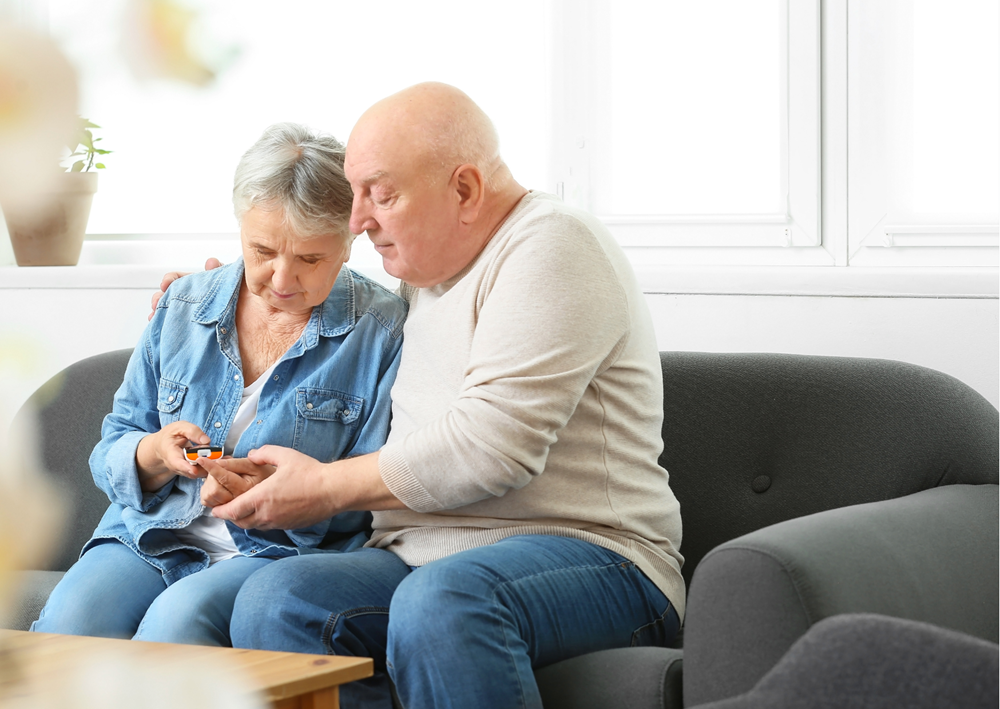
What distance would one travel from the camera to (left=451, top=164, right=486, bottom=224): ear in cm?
154

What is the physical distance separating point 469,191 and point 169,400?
59 cm

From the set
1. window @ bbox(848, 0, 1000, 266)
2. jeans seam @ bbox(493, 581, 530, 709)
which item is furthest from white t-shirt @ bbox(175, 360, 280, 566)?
window @ bbox(848, 0, 1000, 266)

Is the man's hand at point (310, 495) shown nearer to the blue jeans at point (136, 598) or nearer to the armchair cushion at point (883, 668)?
the blue jeans at point (136, 598)

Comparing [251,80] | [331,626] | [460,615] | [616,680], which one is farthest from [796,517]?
[251,80]

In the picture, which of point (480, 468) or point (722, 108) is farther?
point (722, 108)

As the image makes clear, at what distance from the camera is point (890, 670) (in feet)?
3.06

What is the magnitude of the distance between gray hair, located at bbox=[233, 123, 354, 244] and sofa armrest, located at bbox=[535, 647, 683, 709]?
76 centimetres

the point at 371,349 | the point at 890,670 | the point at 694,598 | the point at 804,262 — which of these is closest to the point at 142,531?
the point at 371,349

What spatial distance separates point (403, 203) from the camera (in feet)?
5.05

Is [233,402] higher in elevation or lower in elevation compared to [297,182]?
lower

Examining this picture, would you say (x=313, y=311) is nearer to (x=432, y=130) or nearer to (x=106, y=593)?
(x=432, y=130)

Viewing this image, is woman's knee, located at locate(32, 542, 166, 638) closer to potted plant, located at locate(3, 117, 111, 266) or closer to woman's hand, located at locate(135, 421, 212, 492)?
woman's hand, located at locate(135, 421, 212, 492)

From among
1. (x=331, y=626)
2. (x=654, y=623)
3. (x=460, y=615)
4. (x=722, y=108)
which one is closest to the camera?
(x=460, y=615)

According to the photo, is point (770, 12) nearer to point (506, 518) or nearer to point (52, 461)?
point (506, 518)
